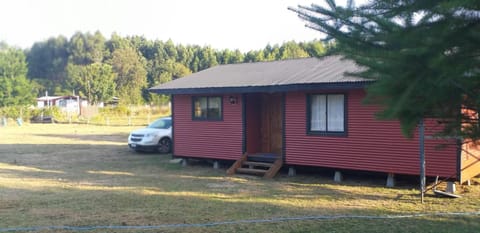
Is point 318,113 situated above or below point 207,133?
above

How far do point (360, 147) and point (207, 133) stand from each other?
188 inches

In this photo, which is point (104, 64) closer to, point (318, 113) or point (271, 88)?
point (271, 88)

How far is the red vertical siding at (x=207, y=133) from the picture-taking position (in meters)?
13.6

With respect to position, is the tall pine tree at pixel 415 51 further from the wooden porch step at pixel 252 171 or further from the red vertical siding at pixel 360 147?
the wooden porch step at pixel 252 171

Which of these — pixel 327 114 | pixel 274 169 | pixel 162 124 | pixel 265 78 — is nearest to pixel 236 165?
pixel 274 169

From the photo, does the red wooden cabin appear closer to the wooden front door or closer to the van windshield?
the wooden front door

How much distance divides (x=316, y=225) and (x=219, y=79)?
26.9 feet

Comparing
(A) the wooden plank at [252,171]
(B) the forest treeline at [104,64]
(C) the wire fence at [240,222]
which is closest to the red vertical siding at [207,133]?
(A) the wooden plank at [252,171]

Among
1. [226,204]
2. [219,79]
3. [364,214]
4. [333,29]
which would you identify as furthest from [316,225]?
[219,79]

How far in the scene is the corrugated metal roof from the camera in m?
11.7

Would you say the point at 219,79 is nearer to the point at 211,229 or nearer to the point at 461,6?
the point at 211,229

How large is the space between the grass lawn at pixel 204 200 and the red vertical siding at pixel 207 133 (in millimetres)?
516

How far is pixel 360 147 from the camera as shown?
1127 centimetres

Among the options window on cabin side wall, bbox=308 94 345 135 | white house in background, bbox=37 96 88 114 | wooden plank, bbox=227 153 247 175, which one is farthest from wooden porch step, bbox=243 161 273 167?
white house in background, bbox=37 96 88 114
